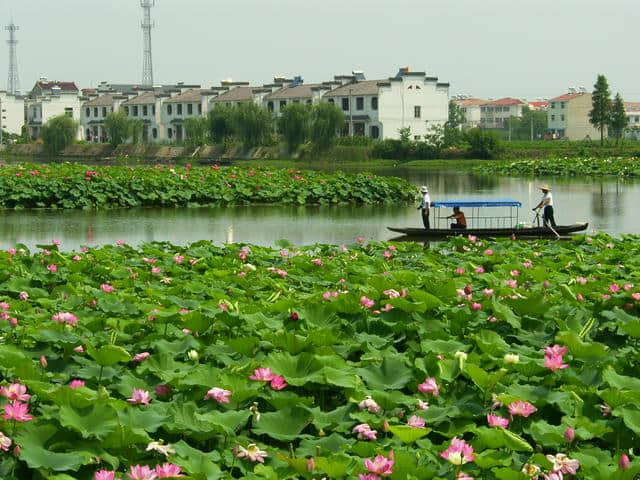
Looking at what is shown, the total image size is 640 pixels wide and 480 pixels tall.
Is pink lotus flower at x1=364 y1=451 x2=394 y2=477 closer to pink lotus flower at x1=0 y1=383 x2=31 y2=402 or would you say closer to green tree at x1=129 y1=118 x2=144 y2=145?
pink lotus flower at x1=0 y1=383 x2=31 y2=402

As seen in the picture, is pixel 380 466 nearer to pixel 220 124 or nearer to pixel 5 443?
pixel 5 443

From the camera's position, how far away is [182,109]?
88438mm

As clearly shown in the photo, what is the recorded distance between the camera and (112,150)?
272 feet

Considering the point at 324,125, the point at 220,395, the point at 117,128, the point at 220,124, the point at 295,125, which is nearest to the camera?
the point at 220,395

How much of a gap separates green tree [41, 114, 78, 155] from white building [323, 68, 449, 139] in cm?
2199

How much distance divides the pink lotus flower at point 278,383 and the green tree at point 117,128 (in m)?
79.3

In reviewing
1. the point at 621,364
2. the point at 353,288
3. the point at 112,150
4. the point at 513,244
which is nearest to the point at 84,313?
the point at 353,288

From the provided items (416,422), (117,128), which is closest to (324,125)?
(117,128)

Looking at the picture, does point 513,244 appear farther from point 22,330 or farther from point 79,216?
point 79,216

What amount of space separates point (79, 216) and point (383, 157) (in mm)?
45143

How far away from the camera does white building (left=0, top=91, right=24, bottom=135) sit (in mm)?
105938

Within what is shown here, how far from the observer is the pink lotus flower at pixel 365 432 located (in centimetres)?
445

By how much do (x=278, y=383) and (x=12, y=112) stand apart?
10784 cm

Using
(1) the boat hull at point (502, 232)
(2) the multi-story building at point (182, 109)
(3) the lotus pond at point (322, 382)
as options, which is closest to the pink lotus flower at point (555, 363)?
(3) the lotus pond at point (322, 382)
